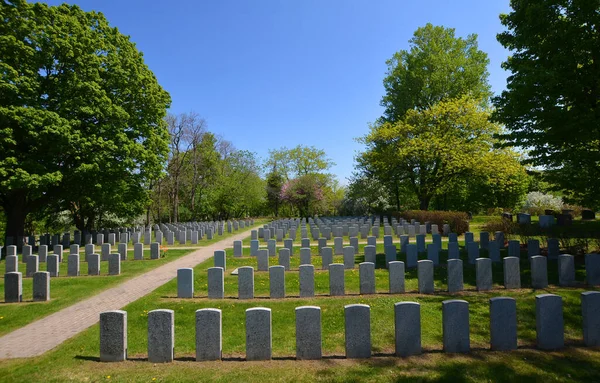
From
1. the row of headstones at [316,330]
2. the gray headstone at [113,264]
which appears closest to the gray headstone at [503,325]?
the row of headstones at [316,330]

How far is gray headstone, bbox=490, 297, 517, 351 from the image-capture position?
5668 millimetres

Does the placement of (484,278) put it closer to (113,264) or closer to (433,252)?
(433,252)

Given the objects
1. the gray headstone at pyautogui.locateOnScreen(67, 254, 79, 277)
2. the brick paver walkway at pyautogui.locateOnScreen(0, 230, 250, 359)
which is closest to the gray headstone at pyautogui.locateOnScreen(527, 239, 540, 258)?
the brick paver walkway at pyautogui.locateOnScreen(0, 230, 250, 359)

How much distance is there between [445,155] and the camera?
106 feet

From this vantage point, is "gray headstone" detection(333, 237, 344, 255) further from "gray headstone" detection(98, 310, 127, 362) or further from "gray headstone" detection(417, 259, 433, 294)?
"gray headstone" detection(98, 310, 127, 362)

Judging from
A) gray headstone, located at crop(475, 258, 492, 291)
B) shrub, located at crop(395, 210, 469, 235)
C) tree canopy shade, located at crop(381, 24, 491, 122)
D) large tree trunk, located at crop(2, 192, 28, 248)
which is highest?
tree canopy shade, located at crop(381, 24, 491, 122)

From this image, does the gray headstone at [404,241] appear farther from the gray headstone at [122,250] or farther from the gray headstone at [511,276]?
the gray headstone at [122,250]

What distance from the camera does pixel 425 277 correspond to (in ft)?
30.3

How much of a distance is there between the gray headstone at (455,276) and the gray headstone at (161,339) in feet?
23.6

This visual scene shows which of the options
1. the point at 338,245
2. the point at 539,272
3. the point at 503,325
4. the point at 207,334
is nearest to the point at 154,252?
the point at 338,245

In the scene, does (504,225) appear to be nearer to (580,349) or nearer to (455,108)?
(580,349)

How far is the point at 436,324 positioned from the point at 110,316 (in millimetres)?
6047

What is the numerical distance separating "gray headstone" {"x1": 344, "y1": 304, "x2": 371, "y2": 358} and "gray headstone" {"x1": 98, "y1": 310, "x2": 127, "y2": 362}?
11.9 ft

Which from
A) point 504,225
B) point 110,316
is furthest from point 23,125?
point 504,225
